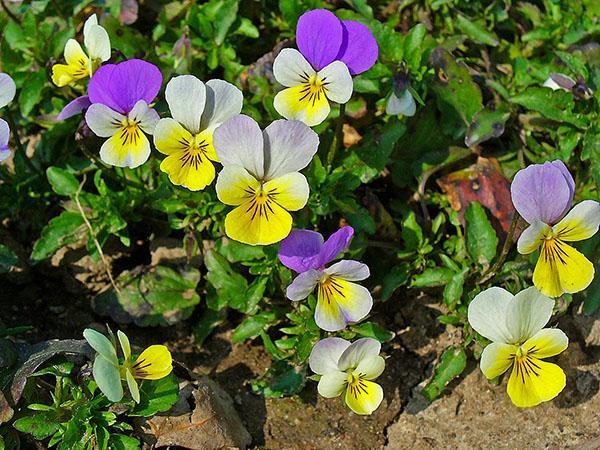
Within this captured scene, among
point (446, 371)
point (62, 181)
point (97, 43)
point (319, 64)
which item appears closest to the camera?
point (319, 64)

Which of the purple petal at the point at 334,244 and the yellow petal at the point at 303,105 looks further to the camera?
the yellow petal at the point at 303,105

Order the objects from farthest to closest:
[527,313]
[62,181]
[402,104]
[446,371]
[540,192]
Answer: [62,181] → [402,104] → [446,371] → [527,313] → [540,192]

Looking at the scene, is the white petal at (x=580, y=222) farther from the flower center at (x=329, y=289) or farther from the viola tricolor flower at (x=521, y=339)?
the flower center at (x=329, y=289)

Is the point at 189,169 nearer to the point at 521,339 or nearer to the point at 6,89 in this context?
the point at 6,89

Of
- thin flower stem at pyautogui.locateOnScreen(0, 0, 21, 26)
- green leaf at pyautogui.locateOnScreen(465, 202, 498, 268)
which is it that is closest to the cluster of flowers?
green leaf at pyautogui.locateOnScreen(465, 202, 498, 268)

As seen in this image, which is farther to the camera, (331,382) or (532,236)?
(331,382)

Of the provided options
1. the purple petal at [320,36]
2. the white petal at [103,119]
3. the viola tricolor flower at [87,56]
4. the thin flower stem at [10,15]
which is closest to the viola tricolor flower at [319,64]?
the purple petal at [320,36]

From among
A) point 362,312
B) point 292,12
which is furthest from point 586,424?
point 292,12

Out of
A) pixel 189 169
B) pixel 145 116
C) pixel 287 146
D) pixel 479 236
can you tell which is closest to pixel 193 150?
pixel 189 169
